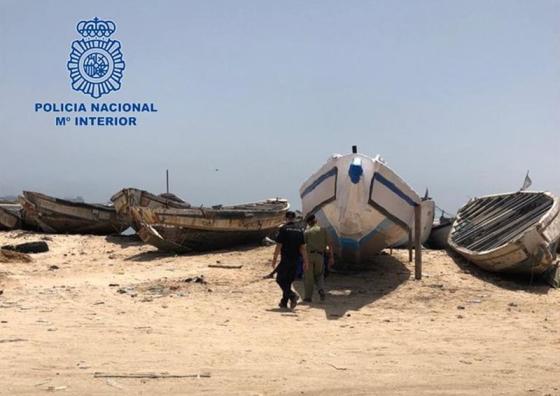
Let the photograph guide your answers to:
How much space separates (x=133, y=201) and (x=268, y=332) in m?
15.2

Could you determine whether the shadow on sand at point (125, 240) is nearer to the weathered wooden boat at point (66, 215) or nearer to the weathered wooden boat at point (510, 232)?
the weathered wooden boat at point (66, 215)

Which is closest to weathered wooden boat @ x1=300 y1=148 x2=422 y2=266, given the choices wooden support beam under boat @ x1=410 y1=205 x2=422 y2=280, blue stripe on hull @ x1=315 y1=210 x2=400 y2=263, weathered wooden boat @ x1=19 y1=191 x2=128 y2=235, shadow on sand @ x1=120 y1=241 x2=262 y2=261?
blue stripe on hull @ x1=315 y1=210 x2=400 y2=263

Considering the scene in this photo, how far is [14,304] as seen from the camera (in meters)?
9.37

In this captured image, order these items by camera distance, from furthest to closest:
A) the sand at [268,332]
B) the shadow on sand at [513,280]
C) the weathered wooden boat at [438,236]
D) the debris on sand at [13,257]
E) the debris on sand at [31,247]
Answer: the weathered wooden boat at [438,236] → the debris on sand at [31,247] → the debris on sand at [13,257] → the shadow on sand at [513,280] → the sand at [268,332]

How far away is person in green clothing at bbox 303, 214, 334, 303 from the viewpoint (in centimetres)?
1033

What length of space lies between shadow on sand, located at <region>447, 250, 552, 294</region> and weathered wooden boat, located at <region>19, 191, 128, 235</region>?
14662mm

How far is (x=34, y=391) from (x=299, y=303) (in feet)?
19.7

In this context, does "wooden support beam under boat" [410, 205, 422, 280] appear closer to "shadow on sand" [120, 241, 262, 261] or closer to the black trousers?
the black trousers

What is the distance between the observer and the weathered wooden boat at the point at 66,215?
24.0 m

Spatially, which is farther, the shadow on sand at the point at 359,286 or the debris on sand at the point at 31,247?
the debris on sand at the point at 31,247

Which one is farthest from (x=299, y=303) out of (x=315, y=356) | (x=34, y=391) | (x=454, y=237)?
(x=454, y=237)

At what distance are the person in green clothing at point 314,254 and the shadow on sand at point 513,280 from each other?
4092mm

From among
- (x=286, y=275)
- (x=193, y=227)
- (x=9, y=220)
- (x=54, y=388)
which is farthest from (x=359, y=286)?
(x=9, y=220)

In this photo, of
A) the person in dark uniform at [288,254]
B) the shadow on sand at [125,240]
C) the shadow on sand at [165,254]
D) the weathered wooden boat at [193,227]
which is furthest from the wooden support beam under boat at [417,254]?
the shadow on sand at [125,240]
